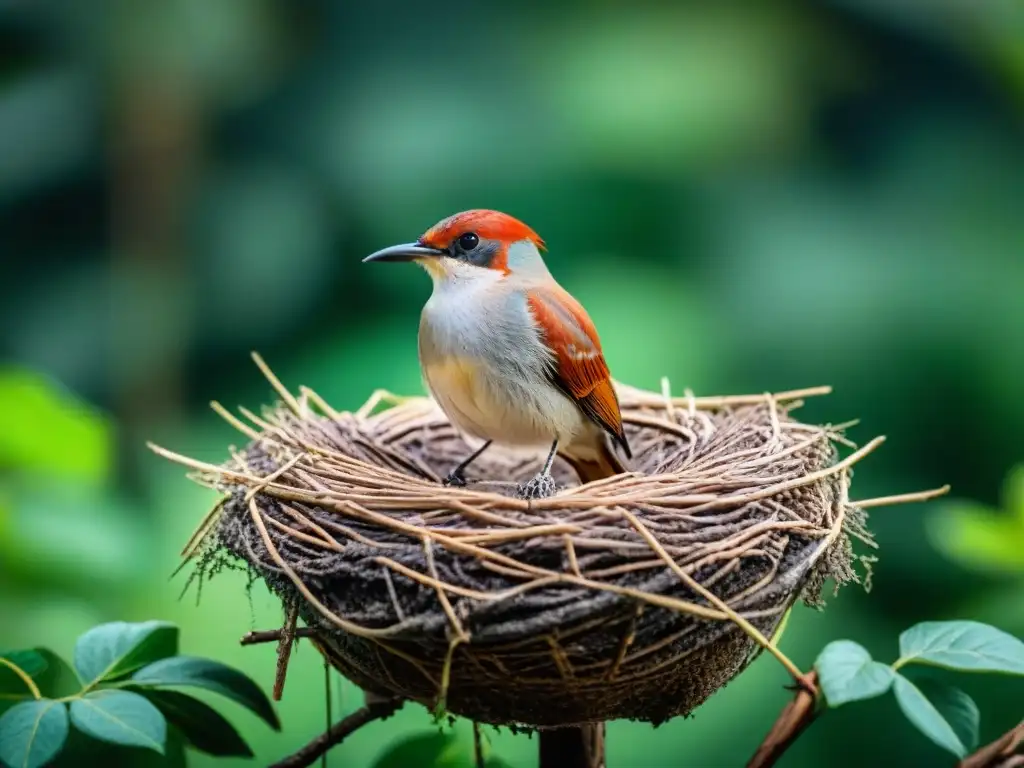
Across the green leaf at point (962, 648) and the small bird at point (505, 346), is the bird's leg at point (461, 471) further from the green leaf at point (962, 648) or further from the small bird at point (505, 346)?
the green leaf at point (962, 648)

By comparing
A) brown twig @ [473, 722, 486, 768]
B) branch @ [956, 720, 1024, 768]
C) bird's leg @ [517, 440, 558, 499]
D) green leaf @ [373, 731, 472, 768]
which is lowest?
green leaf @ [373, 731, 472, 768]

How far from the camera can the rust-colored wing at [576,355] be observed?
93.1 inches

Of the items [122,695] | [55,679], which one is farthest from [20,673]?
[122,695]


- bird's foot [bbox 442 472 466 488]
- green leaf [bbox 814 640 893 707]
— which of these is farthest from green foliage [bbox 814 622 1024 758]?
bird's foot [bbox 442 472 466 488]

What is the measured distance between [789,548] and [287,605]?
0.84m

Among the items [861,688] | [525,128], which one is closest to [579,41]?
[525,128]

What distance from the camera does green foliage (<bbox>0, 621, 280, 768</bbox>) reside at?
1.77m

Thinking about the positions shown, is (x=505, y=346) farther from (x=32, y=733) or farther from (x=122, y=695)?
(x=32, y=733)

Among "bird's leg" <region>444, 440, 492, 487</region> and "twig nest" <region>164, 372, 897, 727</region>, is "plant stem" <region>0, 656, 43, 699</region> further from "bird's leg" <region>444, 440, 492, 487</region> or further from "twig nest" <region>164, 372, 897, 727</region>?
"bird's leg" <region>444, 440, 492, 487</region>

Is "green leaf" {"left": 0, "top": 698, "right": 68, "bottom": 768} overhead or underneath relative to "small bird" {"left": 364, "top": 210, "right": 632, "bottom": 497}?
underneath

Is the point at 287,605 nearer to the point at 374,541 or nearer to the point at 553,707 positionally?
the point at 374,541

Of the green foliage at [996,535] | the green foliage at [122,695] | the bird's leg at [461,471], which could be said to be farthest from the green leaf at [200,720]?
the green foliage at [996,535]

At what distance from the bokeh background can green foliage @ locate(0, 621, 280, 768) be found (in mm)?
1617

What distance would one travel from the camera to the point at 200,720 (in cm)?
203
